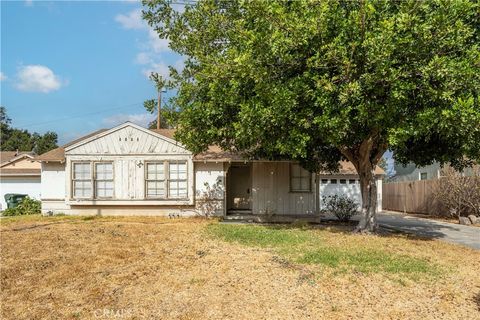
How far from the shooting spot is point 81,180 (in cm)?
1873

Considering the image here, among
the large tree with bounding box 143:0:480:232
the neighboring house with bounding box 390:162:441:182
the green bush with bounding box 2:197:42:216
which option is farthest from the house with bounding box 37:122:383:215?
the neighboring house with bounding box 390:162:441:182

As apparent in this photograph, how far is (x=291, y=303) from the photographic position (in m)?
6.59

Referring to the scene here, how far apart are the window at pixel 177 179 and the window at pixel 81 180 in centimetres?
356

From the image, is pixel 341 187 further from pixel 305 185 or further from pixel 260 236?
pixel 260 236

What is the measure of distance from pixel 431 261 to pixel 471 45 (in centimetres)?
566

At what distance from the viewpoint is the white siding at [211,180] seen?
733 inches

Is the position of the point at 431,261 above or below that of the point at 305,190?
below

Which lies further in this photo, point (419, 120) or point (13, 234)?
point (13, 234)

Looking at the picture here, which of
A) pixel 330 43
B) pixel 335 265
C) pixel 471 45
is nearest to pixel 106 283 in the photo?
pixel 335 265

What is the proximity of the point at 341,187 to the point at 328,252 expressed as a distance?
16.2 m

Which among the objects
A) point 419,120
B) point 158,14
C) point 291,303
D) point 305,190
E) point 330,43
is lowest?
point 291,303

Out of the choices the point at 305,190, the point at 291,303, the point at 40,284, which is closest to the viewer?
the point at 291,303

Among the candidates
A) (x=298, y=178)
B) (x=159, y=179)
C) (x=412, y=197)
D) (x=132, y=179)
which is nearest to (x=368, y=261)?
(x=298, y=178)

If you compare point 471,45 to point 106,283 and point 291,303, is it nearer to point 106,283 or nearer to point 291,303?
point 291,303
